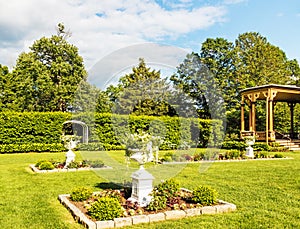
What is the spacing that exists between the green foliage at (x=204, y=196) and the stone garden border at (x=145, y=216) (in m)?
0.16

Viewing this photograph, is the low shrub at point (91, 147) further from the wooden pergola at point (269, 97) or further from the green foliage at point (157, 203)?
the green foliage at point (157, 203)

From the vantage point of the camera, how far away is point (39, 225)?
4.71 m

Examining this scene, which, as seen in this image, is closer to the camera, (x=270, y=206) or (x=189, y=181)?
(x=270, y=206)

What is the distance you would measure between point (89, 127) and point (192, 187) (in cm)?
1252

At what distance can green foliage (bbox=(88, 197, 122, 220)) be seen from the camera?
15.6 feet

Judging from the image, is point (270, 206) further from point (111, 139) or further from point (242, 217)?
point (111, 139)

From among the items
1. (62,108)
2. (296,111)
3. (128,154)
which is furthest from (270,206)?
(62,108)

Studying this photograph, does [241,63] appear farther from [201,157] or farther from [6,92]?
[6,92]

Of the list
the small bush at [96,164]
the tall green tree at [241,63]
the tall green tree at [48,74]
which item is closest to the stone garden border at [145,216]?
the small bush at [96,164]

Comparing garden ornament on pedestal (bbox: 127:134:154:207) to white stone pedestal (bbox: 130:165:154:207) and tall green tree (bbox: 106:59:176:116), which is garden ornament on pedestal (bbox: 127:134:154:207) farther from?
tall green tree (bbox: 106:59:176:116)

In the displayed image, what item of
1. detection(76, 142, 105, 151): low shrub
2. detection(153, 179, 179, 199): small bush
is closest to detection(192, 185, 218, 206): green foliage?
detection(153, 179, 179, 199): small bush

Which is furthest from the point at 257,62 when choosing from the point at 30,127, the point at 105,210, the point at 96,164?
the point at 105,210

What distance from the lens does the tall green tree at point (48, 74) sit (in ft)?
96.4

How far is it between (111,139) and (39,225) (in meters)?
14.5
